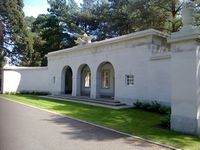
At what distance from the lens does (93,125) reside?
10.4m

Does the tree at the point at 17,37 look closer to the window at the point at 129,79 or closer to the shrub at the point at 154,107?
the window at the point at 129,79

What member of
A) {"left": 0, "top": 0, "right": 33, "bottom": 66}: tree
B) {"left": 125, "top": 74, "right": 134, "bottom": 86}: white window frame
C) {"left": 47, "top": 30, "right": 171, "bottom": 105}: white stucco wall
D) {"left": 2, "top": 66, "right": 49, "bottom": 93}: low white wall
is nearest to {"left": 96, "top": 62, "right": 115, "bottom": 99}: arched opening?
{"left": 47, "top": 30, "right": 171, "bottom": 105}: white stucco wall

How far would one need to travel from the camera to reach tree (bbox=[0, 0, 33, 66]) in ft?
86.4

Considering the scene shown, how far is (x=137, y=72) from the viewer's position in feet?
54.7

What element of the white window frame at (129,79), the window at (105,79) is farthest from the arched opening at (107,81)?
the white window frame at (129,79)

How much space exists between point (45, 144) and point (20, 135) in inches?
54.8

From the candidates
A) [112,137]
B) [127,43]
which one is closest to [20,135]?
[112,137]

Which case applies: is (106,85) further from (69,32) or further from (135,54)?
(69,32)

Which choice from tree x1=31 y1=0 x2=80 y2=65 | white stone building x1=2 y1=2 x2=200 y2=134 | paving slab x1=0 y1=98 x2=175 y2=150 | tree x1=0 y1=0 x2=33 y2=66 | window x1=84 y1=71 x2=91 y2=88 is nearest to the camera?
paving slab x1=0 y1=98 x2=175 y2=150

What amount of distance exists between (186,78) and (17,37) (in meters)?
23.8

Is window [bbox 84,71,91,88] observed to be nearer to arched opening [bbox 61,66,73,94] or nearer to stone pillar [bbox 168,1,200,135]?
arched opening [bbox 61,66,73,94]

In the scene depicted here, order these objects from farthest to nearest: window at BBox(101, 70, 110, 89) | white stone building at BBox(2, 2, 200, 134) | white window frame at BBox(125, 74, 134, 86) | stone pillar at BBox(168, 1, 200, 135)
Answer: window at BBox(101, 70, 110, 89), white window frame at BBox(125, 74, 134, 86), white stone building at BBox(2, 2, 200, 134), stone pillar at BBox(168, 1, 200, 135)

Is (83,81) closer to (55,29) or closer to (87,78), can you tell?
(87,78)

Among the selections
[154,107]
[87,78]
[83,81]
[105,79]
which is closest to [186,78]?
[154,107]
